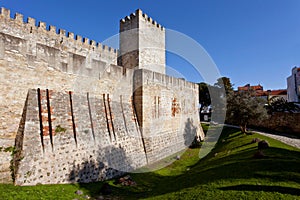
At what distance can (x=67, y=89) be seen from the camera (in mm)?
8148

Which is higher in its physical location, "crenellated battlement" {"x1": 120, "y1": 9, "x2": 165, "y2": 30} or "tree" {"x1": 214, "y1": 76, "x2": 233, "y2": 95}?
"crenellated battlement" {"x1": 120, "y1": 9, "x2": 165, "y2": 30}

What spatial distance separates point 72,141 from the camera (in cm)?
740

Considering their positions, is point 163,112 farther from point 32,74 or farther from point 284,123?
point 284,123

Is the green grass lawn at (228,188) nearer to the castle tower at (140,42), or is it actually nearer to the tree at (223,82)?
the castle tower at (140,42)

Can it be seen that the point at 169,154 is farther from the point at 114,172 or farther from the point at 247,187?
the point at 247,187

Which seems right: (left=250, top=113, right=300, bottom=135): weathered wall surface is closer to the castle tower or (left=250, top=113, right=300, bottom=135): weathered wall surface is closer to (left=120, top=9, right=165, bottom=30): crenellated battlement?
the castle tower

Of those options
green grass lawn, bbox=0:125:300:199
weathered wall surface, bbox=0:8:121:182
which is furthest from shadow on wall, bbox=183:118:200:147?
weathered wall surface, bbox=0:8:121:182

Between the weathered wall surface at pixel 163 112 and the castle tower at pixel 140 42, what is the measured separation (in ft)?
15.8

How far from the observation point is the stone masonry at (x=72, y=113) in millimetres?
6285

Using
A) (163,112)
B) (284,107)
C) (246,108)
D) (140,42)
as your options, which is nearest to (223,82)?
(284,107)

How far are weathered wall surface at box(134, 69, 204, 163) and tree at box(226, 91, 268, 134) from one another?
4181 millimetres

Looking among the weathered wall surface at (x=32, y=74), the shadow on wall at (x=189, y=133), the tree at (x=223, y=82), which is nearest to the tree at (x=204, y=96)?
the tree at (x=223, y=82)

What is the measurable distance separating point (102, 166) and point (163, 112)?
21.7 feet

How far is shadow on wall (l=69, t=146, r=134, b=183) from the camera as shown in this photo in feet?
23.5
